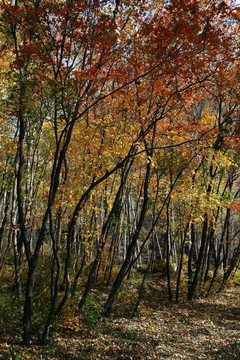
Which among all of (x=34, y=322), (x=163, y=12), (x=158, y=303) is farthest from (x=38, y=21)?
(x=158, y=303)

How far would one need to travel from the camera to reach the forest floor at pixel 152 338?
5055 millimetres

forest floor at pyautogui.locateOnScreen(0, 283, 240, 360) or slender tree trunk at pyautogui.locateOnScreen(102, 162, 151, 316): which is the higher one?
slender tree trunk at pyautogui.locateOnScreen(102, 162, 151, 316)

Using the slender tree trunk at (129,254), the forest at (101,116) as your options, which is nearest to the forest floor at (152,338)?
the forest at (101,116)

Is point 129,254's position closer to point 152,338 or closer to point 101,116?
point 152,338

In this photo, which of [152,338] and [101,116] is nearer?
[152,338]

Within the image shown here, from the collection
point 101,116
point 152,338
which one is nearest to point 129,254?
point 152,338

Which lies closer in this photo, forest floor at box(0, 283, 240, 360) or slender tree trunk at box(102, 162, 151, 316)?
forest floor at box(0, 283, 240, 360)

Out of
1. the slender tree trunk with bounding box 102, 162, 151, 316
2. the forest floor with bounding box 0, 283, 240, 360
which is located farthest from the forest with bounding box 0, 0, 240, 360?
the forest floor with bounding box 0, 283, 240, 360

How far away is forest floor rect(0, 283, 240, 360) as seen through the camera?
199 inches

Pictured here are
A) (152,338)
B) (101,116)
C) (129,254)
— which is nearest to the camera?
(152,338)

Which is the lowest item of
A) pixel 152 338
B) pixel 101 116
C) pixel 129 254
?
pixel 152 338

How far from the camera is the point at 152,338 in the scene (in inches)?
254

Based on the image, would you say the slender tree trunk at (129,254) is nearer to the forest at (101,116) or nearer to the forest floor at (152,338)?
the forest at (101,116)

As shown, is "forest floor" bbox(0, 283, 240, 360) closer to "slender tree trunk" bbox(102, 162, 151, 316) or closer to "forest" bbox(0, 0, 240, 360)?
"forest" bbox(0, 0, 240, 360)
